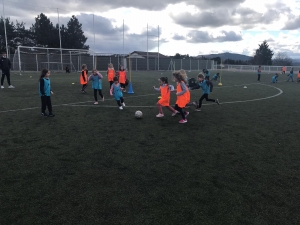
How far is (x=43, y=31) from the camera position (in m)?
60.4

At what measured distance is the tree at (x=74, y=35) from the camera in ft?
198

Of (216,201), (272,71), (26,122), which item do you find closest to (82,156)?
(216,201)

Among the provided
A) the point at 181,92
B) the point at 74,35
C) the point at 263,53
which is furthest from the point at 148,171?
the point at 263,53

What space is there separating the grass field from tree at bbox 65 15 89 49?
181 ft

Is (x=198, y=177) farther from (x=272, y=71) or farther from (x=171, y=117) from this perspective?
(x=272, y=71)

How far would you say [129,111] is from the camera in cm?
1050

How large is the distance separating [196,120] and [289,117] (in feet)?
11.5

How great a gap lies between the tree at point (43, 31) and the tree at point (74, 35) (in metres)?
2.39

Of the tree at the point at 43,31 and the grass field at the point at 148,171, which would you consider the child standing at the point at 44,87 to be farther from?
the tree at the point at 43,31

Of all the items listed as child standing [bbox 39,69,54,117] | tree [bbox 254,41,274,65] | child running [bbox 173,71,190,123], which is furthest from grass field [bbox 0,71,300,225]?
tree [bbox 254,41,274,65]

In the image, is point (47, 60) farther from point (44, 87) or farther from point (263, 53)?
point (263, 53)

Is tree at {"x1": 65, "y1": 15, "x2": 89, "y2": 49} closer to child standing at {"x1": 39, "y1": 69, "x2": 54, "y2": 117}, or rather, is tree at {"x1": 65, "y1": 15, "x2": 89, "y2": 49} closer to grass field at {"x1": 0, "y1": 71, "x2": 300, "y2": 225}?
child standing at {"x1": 39, "y1": 69, "x2": 54, "y2": 117}

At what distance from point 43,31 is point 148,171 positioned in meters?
63.4

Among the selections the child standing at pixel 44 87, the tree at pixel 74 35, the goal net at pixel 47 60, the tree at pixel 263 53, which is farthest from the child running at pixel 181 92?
the tree at pixel 263 53
